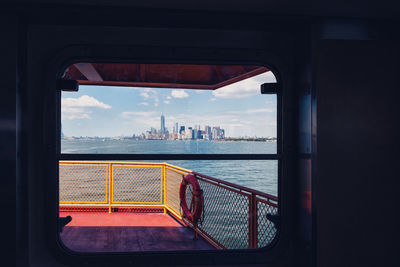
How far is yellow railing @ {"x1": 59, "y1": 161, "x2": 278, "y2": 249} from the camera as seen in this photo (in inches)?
118

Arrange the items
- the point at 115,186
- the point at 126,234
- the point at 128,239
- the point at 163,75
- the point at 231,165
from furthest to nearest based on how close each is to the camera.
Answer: the point at 231,165 < the point at 115,186 < the point at 126,234 < the point at 128,239 < the point at 163,75

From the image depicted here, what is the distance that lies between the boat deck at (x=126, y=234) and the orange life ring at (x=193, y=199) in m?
0.24

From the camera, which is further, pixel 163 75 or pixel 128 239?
pixel 128 239

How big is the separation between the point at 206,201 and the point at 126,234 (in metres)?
1.26

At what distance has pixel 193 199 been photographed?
4387 mm

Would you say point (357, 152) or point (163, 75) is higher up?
point (163, 75)

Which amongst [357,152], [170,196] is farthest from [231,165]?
[357,152]

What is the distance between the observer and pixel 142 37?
192cm

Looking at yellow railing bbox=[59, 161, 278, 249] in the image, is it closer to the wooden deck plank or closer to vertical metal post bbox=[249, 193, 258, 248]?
vertical metal post bbox=[249, 193, 258, 248]

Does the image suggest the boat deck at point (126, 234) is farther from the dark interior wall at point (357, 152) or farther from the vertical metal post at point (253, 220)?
the dark interior wall at point (357, 152)

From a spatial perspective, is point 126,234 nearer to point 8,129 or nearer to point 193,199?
point 193,199

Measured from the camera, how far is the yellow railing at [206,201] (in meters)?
2.99

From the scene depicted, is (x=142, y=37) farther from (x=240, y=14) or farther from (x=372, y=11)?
(x=372, y=11)

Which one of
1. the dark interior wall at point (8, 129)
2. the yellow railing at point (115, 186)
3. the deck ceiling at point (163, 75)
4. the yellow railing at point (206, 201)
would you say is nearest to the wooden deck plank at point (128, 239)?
the yellow railing at point (206, 201)
